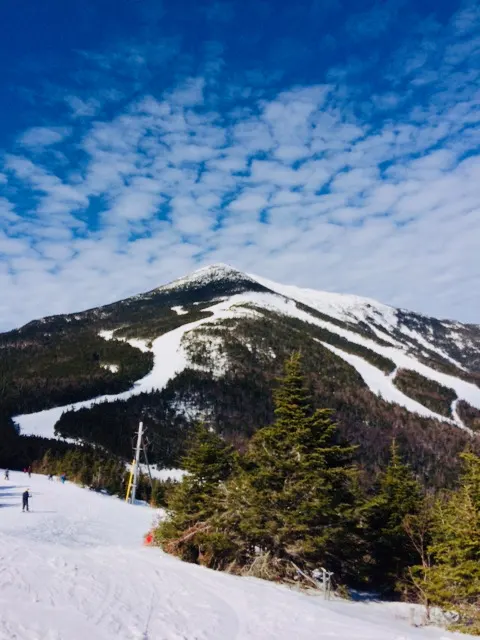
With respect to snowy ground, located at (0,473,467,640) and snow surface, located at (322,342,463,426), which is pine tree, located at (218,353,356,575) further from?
snow surface, located at (322,342,463,426)

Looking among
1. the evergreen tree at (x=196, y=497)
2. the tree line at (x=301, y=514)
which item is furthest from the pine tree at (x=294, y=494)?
the evergreen tree at (x=196, y=497)

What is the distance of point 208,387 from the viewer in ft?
375

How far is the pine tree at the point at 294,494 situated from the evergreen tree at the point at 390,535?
2255 mm

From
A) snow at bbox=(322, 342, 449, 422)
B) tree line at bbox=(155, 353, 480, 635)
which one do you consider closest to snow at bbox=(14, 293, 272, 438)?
snow at bbox=(322, 342, 449, 422)

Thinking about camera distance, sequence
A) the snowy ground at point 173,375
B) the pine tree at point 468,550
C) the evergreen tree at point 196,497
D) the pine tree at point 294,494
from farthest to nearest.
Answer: the snowy ground at point 173,375 → the evergreen tree at point 196,497 → the pine tree at point 294,494 → the pine tree at point 468,550

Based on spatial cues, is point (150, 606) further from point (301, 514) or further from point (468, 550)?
point (468, 550)

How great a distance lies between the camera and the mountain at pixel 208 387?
91938mm

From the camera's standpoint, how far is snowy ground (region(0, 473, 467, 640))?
7.39 metres

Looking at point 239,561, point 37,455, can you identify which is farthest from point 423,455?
point 239,561

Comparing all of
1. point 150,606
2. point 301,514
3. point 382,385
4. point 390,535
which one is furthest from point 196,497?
point 382,385

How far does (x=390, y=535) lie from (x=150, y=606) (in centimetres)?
1167

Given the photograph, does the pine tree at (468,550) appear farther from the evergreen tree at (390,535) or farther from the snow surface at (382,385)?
the snow surface at (382,385)

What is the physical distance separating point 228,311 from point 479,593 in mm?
174550

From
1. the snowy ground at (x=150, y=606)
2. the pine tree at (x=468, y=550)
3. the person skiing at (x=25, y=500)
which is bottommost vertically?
the person skiing at (x=25, y=500)
